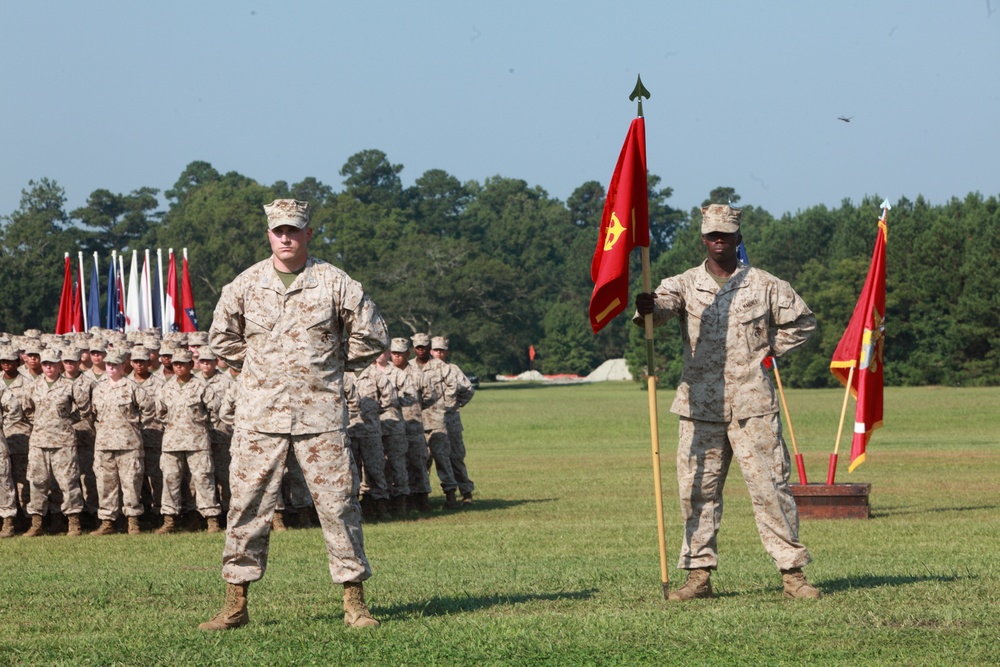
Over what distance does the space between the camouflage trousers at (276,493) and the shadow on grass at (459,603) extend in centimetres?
55

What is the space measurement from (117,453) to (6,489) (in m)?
1.32

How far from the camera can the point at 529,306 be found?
349 feet

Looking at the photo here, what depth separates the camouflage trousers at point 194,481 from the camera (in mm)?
17328

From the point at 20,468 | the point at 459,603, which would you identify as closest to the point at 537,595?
the point at 459,603

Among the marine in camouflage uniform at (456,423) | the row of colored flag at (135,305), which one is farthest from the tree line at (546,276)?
the marine in camouflage uniform at (456,423)

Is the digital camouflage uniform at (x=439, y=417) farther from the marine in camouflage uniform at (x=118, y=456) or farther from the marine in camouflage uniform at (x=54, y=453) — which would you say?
the marine in camouflage uniform at (x=54, y=453)

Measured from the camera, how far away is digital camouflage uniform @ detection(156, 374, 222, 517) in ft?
57.0

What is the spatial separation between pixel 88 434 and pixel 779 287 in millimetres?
10709

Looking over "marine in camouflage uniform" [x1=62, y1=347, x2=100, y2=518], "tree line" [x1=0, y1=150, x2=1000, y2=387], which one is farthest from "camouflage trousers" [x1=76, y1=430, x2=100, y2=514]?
"tree line" [x1=0, y1=150, x2=1000, y2=387]

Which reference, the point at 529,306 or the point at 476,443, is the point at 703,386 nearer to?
the point at 476,443

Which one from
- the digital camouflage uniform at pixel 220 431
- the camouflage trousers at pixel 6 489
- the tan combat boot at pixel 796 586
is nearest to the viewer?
the tan combat boot at pixel 796 586

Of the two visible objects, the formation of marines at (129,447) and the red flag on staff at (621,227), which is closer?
the red flag on staff at (621,227)

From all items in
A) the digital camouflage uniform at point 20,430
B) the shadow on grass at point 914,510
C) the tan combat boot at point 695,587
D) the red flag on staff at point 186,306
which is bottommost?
the shadow on grass at point 914,510

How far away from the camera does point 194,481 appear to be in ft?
57.3
